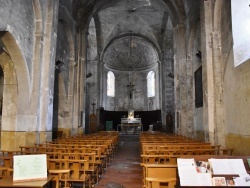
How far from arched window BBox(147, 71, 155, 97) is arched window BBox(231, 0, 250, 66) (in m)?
23.1

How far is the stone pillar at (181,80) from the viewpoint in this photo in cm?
1573

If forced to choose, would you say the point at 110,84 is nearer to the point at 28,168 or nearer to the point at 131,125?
the point at 131,125

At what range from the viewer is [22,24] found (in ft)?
31.4

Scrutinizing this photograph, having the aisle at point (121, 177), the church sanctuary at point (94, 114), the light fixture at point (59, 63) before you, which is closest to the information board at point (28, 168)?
the church sanctuary at point (94, 114)

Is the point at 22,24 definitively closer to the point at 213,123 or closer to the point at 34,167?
the point at 34,167

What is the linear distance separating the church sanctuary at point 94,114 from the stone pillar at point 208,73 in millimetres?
45

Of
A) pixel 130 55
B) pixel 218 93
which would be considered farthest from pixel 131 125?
pixel 218 93

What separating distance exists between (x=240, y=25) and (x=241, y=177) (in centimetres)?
635

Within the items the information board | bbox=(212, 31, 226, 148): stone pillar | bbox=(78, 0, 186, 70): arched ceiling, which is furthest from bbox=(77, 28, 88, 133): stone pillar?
the information board

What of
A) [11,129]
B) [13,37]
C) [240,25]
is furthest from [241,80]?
[11,129]

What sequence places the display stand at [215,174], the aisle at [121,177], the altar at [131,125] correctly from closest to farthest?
the display stand at [215,174]
the aisle at [121,177]
the altar at [131,125]

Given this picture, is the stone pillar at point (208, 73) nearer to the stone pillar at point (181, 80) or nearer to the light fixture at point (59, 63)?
the stone pillar at point (181, 80)

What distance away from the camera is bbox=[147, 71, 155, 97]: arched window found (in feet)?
103

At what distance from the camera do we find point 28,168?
3.37 m
